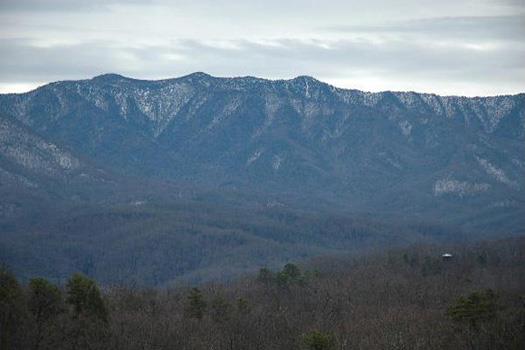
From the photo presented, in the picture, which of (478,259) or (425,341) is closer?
(425,341)

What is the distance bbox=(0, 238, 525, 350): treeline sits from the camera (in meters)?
76.1

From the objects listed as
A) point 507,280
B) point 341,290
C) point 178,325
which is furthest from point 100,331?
point 507,280

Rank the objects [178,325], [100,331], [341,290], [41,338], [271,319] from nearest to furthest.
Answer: [41,338] < [100,331] < [178,325] < [271,319] < [341,290]

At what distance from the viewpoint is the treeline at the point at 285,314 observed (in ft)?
250

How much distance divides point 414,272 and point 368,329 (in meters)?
60.1

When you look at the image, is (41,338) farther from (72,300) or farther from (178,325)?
(178,325)

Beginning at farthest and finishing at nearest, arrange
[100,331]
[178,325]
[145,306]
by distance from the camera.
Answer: [145,306], [178,325], [100,331]

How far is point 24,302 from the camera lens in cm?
7819

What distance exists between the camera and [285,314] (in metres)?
110

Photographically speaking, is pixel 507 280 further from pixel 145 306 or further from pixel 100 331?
pixel 100 331

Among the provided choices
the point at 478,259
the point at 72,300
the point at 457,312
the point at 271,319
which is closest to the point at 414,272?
the point at 478,259

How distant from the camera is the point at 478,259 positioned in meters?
164

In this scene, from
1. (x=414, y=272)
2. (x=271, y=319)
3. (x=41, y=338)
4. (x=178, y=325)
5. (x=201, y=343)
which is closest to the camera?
(x=41, y=338)

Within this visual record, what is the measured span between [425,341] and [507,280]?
5779 centimetres
